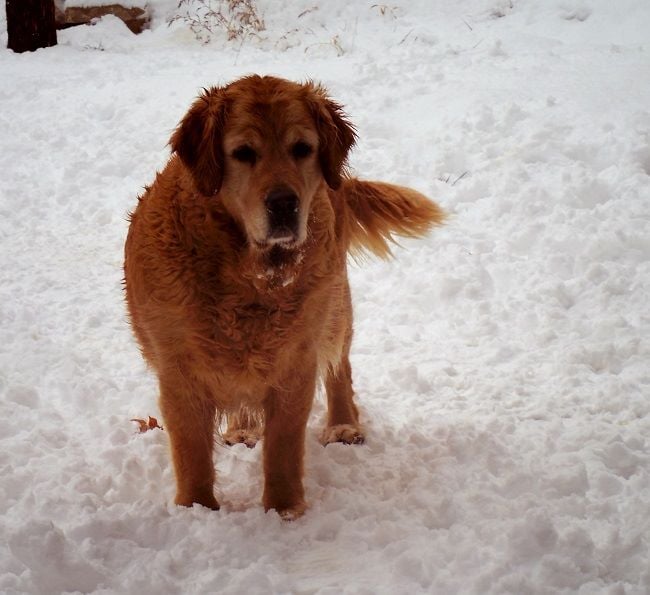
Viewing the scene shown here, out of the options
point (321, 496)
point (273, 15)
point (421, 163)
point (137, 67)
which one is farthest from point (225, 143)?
point (273, 15)

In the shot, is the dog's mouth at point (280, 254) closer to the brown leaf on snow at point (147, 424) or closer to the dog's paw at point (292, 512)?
the dog's paw at point (292, 512)

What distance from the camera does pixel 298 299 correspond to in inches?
109

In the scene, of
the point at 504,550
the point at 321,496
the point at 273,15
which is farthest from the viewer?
the point at 273,15

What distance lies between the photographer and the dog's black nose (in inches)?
99.0

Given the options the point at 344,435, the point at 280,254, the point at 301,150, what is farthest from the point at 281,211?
the point at 344,435

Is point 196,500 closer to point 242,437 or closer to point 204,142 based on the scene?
point 242,437

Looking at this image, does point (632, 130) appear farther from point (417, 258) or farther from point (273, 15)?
point (273, 15)

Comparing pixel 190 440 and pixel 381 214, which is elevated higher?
pixel 381 214

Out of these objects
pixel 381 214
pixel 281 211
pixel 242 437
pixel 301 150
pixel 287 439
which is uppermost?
pixel 301 150

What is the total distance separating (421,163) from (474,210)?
0.86 metres

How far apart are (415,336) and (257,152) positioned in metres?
2.04

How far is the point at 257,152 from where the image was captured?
2639mm

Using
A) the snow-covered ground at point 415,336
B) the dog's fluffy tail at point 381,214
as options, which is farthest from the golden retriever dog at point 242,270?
the dog's fluffy tail at point 381,214

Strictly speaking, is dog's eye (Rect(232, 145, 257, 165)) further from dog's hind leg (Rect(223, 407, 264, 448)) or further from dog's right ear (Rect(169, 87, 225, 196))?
dog's hind leg (Rect(223, 407, 264, 448))
